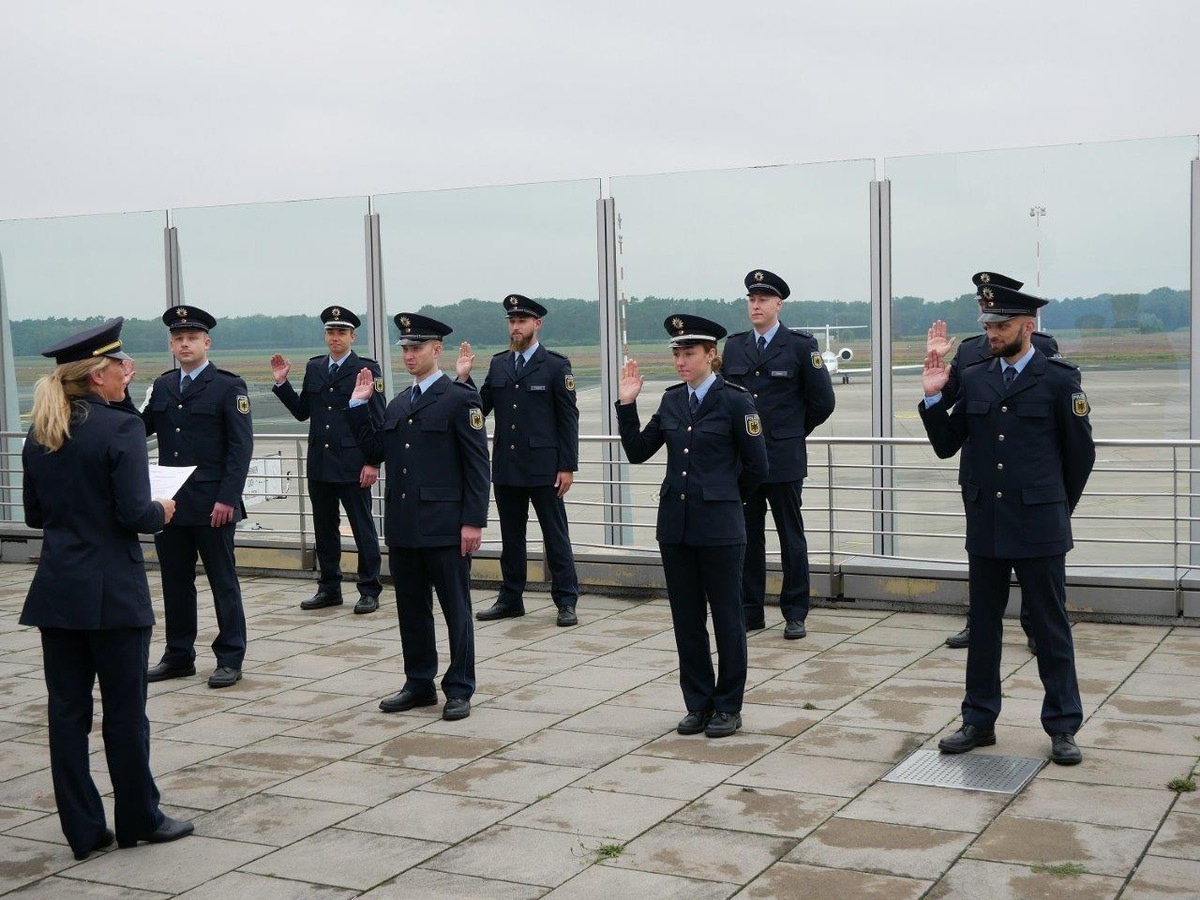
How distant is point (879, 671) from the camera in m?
6.97

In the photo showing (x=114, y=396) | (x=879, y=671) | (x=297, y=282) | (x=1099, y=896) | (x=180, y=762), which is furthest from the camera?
(x=297, y=282)

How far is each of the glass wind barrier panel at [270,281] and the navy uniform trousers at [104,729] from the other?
6117 mm

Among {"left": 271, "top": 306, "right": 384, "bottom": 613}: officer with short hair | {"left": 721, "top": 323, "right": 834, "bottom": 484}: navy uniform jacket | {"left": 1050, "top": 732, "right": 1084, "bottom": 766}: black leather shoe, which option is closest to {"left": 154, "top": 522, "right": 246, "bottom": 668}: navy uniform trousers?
{"left": 271, "top": 306, "right": 384, "bottom": 613}: officer with short hair

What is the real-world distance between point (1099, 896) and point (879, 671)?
2.99m

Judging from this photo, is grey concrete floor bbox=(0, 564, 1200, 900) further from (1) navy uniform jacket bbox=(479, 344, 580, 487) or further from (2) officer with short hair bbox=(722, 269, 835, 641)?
(1) navy uniform jacket bbox=(479, 344, 580, 487)

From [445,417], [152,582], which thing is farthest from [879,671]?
[152,582]

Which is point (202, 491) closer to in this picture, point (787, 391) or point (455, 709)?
point (455, 709)

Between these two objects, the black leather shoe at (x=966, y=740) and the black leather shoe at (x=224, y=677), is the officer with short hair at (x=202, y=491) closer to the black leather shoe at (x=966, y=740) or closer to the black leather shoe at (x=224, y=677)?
the black leather shoe at (x=224, y=677)

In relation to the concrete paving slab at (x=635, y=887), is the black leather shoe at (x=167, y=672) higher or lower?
lower

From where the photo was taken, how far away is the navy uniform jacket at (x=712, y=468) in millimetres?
5816

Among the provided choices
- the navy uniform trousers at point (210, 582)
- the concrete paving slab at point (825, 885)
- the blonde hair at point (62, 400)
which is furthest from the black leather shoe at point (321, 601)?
the concrete paving slab at point (825, 885)

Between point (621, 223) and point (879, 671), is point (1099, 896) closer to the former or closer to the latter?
point (879, 671)

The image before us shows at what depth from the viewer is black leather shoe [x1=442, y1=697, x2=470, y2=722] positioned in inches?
245

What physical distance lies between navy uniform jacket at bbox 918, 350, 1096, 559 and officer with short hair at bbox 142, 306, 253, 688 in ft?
11.5
